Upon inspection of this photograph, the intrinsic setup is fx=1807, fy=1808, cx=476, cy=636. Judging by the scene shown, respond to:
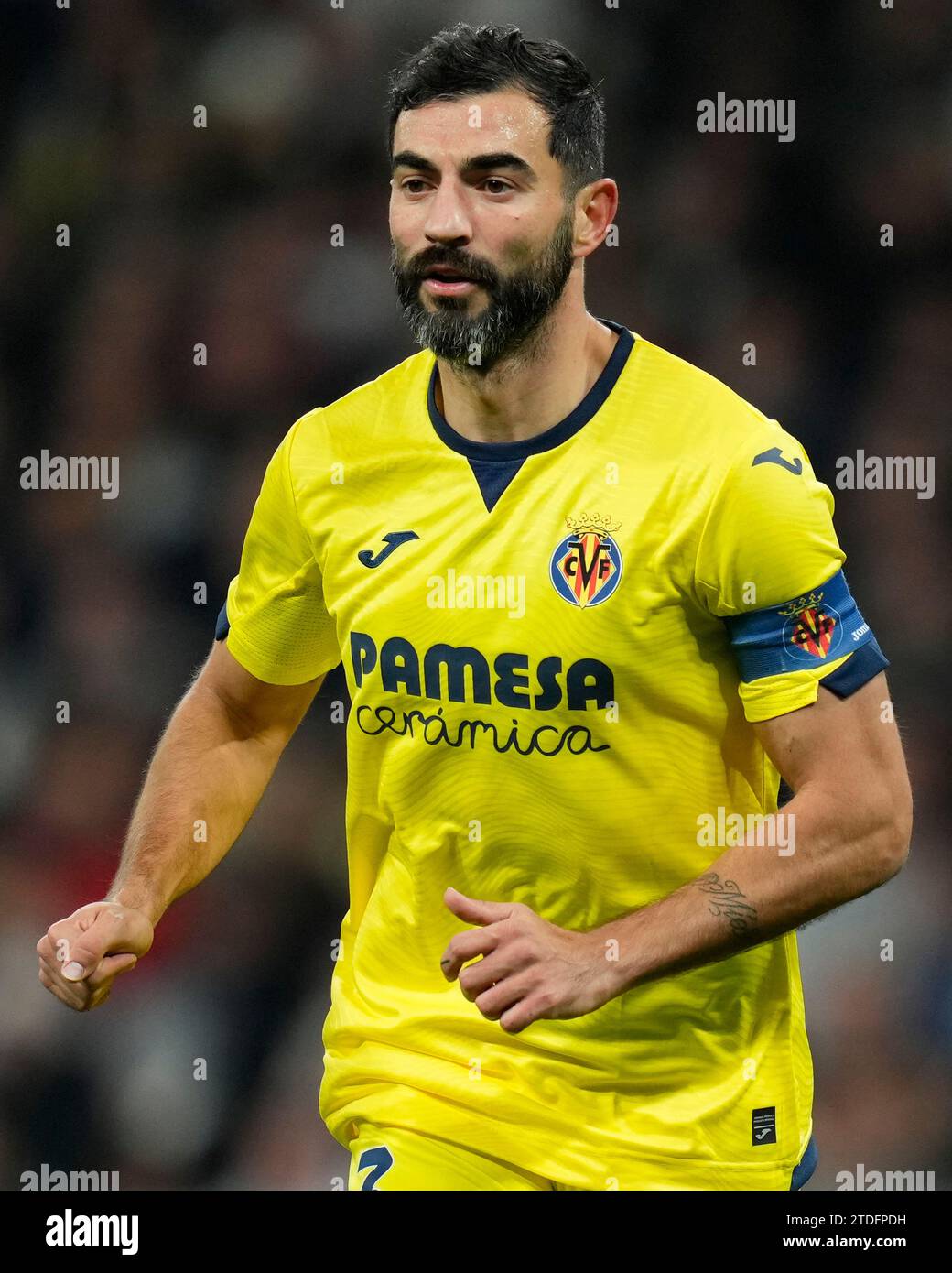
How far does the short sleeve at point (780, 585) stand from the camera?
254 centimetres

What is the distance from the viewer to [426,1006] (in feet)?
9.26

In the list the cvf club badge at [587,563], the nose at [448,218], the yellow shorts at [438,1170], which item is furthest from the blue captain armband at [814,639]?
the yellow shorts at [438,1170]

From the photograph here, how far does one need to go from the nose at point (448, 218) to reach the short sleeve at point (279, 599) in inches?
19.3

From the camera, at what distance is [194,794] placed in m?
3.04

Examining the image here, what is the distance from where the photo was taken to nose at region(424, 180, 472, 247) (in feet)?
8.62

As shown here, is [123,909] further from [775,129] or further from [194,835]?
[775,129]

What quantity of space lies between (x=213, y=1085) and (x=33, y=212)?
2.28 m

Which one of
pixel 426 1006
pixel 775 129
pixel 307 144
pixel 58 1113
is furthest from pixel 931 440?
pixel 58 1113

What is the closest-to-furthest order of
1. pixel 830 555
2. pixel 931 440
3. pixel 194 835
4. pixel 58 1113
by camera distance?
pixel 830 555
pixel 194 835
pixel 58 1113
pixel 931 440

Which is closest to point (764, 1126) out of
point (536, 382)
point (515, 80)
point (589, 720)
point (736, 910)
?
point (736, 910)

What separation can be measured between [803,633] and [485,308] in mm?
672

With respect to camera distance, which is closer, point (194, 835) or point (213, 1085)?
point (194, 835)

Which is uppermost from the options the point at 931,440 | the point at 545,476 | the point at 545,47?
the point at 545,47

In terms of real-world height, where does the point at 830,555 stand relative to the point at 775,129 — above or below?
below
